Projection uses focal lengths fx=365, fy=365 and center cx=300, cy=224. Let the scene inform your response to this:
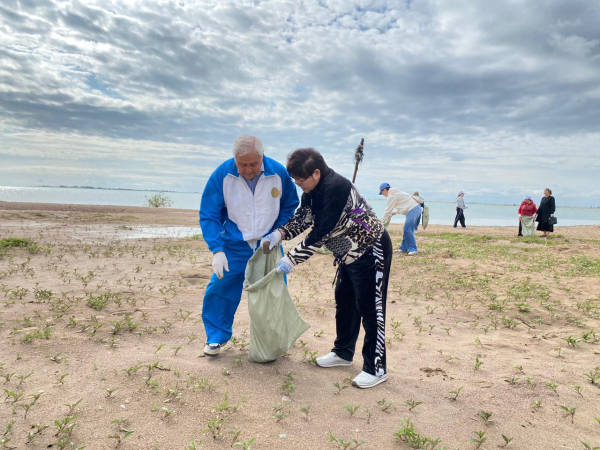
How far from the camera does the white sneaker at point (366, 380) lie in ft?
9.28

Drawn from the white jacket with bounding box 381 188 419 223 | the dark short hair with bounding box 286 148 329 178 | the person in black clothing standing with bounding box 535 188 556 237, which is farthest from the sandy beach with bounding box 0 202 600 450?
the person in black clothing standing with bounding box 535 188 556 237

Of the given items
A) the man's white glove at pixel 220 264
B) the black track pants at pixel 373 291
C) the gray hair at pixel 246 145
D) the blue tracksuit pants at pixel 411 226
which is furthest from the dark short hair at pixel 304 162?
the blue tracksuit pants at pixel 411 226

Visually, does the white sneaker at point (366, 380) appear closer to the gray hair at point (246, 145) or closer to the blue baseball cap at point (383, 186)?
the gray hair at point (246, 145)

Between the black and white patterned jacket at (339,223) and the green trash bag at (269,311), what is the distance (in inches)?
12.8

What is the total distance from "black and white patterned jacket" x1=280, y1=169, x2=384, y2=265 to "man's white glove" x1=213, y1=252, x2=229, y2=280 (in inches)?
24.9

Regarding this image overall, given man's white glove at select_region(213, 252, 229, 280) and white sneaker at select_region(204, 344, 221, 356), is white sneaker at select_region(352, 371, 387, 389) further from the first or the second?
man's white glove at select_region(213, 252, 229, 280)

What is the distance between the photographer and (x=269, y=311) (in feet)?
9.68

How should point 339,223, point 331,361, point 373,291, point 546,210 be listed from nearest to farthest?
point 339,223 → point 373,291 → point 331,361 → point 546,210

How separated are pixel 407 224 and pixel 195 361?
701 centimetres

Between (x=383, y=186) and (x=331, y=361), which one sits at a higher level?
(x=383, y=186)

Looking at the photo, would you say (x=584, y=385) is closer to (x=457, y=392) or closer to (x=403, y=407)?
(x=457, y=392)

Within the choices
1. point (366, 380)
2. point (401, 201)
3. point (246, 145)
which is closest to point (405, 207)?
point (401, 201)

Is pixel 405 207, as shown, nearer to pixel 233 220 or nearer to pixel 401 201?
pixel 401 201

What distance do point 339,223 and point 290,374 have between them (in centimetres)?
129
